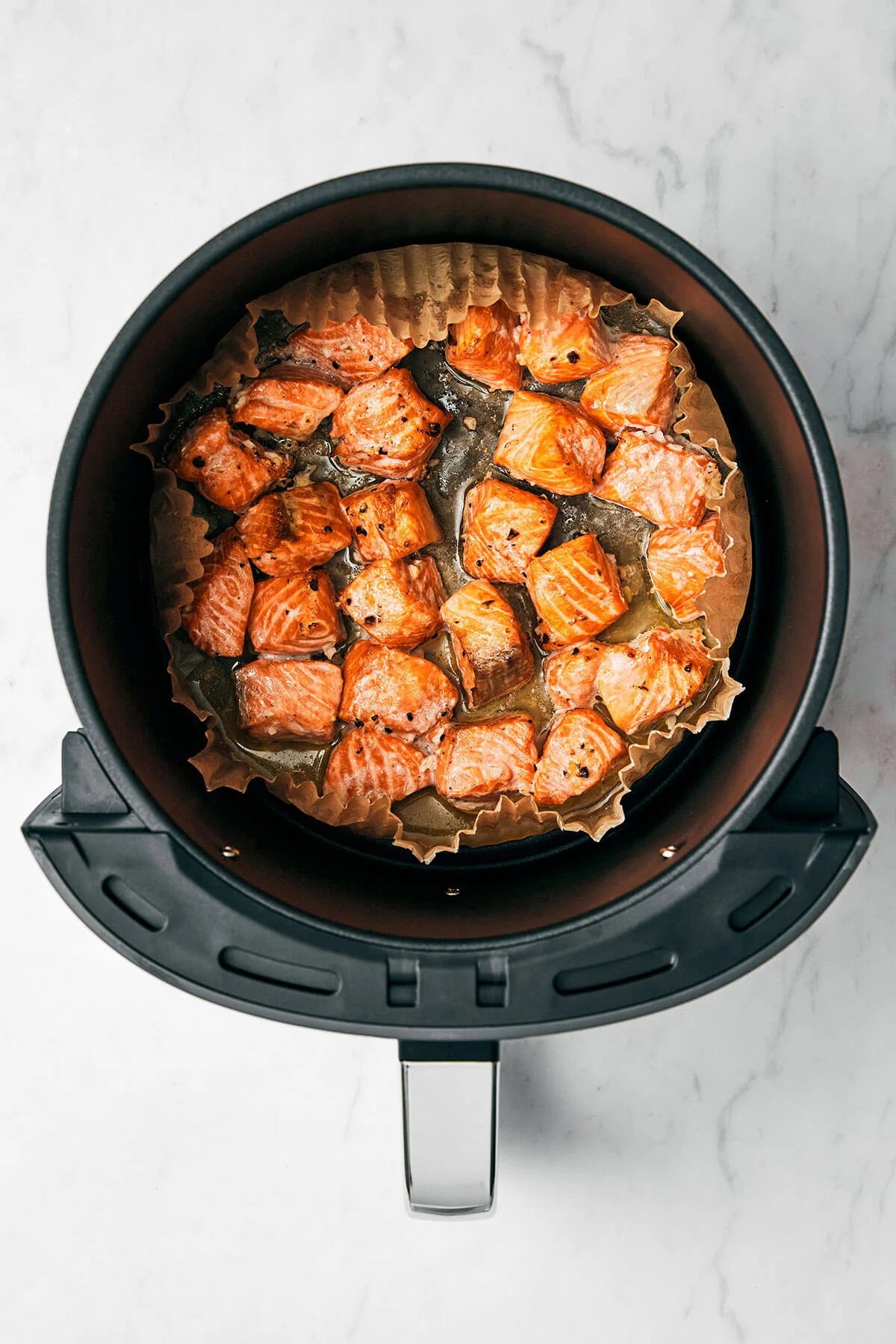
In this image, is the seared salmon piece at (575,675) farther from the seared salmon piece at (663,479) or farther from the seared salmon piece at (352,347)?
the seared salmon piece at (352,347)

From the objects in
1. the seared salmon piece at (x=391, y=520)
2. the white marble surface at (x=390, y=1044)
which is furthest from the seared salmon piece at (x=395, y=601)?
the white marble surface at (x=390, y=1044)

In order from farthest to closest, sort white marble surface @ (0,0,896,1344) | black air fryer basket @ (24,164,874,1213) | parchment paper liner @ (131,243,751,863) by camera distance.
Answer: white marble surface @ (0,0,896,1344) → parchment paper liner @ (131,243,751,863) → black air fryer basket @ (24,164,874,1213)

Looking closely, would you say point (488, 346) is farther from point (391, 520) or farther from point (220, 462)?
point (220, 462)

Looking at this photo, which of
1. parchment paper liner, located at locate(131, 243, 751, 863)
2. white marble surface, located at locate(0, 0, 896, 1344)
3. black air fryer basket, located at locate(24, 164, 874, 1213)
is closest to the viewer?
black air fryer basket, located at locate(24, 164, 874, 1213)

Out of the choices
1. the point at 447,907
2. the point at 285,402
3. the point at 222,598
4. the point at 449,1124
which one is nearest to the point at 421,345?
the point at 285,402

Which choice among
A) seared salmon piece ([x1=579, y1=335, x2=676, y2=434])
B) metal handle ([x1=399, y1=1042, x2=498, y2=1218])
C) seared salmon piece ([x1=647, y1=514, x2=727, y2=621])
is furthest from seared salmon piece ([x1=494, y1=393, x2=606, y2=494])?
metal handle ([x1=399, y1=1042, x2=498, y2=1218])

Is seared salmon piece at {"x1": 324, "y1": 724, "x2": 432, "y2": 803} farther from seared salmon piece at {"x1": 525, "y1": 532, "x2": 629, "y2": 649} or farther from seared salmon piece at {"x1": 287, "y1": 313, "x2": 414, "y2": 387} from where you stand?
seared salmon piece at {"x1": 287, "y1": 313, "x2": 414, "y2": 387}

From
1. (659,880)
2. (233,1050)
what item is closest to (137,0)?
(659,880)

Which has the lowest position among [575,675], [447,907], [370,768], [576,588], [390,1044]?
[390,1044]
